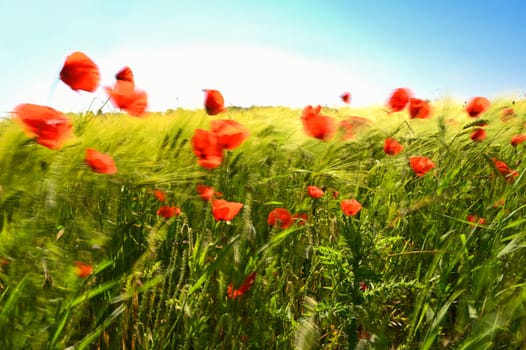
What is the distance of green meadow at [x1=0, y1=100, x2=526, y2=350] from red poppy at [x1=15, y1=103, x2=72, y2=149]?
0.04 metres

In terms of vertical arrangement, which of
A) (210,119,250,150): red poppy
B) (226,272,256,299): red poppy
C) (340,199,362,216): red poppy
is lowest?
(226,272,256,299): red poppy

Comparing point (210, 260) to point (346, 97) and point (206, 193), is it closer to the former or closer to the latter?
point (206, 193)

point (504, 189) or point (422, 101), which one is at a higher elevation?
point (422, 101)

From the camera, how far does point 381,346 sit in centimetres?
84

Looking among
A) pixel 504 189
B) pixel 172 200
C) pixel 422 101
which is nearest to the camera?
pixel 172 200

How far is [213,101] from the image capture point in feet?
4.41

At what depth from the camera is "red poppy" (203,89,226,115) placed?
1.34m

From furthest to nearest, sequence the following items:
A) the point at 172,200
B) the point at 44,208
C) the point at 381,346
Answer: the point at 172,200, the point at 381,346, the point at 44,208

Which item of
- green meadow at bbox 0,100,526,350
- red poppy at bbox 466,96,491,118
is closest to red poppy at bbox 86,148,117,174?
green meadow at bbox 0,100,526,350

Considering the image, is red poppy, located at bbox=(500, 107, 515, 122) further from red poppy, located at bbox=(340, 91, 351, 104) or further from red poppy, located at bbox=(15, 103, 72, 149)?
red poppy, located at bbox=(15, 103, 72, 149)

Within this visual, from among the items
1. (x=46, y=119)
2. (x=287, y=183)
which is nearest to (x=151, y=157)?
(x=46, y=119)

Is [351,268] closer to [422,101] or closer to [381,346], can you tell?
[381,346]

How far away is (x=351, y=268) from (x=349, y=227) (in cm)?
8

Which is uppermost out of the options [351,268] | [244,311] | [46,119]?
[46,119]
